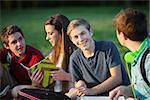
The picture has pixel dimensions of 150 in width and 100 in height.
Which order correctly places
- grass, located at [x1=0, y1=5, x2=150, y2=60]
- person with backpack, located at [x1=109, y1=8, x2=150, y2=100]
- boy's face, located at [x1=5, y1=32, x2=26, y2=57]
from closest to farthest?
person with backpack, located at [x1=109, y1=8, x2=150, y2=100] → boy's face, located at [x1=5, y1=32, x2=26, y2=57] → grass, located at [x1=0, y1=5, x2=150, y2=60]

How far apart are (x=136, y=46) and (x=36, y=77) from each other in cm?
69

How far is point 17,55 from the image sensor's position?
257cm

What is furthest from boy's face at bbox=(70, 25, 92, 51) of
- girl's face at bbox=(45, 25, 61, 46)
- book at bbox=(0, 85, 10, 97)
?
book at bbox=(0, 85, 10, 97)

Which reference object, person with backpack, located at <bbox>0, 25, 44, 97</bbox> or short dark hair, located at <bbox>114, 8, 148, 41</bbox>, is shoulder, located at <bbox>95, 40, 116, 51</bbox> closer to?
short dark hair, located at <bbox>114, 8, 148, 41</bbox>

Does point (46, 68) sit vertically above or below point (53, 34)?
below

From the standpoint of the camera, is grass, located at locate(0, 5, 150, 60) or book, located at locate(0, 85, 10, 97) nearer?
book, located at locate(0, 85, 10, 97)

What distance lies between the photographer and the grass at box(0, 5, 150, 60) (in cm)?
290

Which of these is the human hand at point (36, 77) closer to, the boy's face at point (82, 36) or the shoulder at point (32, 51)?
the shoulder at point (32, 51)

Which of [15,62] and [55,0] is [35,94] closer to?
[15,62]

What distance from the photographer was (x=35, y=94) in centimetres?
253

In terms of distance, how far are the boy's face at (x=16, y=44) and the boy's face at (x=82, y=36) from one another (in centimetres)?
34

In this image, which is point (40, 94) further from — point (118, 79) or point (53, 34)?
point (118, 79)

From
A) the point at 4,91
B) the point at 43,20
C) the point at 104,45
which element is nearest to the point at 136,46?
the point at 104,45

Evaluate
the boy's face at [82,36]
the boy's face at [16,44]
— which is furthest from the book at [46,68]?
the boy's face at [82,36]
